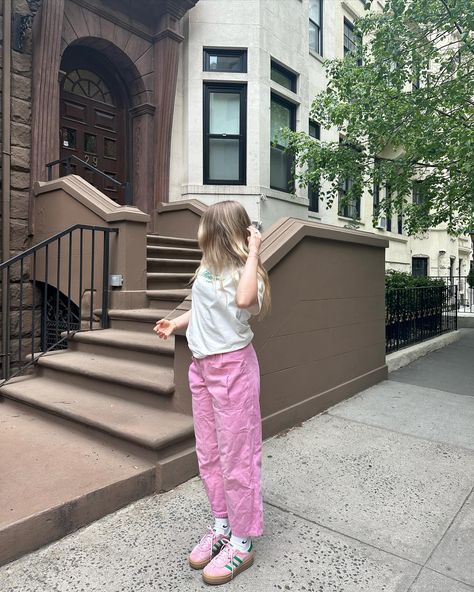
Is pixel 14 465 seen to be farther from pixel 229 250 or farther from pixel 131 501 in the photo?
pixel 229 250

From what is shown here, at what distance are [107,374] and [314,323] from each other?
6.43 feet

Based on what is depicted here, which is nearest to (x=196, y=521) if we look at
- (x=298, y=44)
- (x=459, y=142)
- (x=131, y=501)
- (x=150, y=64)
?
(x=131, y=501)

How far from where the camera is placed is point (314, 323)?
441 cm

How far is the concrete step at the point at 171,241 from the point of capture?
668 centimetres

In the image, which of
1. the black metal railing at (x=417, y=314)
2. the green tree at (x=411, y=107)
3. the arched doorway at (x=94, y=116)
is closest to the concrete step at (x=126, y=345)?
the arched doorway at (x=94, y=116)

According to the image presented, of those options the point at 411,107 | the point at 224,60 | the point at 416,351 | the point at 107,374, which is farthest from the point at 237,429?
the point at 224,60

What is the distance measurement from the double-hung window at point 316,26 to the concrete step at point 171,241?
7580mm

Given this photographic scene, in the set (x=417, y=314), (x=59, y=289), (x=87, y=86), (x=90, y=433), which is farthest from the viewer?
(x=417, y=314)

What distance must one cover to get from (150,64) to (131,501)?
7.36m

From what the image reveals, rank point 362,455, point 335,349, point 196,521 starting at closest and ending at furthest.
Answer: point 196,521, point 362,455, point 335,349

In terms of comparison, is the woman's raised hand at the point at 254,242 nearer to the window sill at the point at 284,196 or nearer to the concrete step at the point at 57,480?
the concrete step at the point at 57,480

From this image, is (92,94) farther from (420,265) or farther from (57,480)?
(420,265)

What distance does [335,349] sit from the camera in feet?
15.5

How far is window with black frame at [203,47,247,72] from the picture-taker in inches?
349
